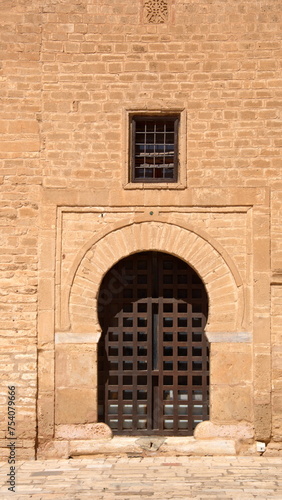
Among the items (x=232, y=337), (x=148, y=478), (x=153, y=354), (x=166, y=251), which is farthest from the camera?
(x=153, y=354)

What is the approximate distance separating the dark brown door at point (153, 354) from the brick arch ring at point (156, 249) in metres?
0.31

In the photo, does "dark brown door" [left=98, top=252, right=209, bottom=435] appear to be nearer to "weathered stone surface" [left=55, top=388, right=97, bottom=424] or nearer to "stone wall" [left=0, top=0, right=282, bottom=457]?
"weathered stone surface" [left=55, top=388, right=97, bottom=424]

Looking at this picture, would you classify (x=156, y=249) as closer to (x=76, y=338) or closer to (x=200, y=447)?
(x=76, y=338)

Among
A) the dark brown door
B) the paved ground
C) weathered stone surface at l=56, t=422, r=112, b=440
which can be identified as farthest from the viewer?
the dark brown door

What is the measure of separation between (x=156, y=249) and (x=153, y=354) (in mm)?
1309

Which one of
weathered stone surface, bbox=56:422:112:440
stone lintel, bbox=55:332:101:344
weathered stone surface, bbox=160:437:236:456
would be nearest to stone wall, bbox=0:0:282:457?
stone lintel, bbox=55:332:101:344

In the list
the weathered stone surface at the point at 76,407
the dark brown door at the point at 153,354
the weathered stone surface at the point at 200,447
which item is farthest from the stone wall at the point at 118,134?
the weathered stone surface at the point at 200,447

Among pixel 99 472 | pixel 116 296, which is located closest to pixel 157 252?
pixel 116 296

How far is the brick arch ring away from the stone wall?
76 mm

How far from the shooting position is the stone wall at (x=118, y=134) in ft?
28.7

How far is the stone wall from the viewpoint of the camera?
8.74 metres

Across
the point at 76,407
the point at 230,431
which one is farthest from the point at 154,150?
the point at 230,431

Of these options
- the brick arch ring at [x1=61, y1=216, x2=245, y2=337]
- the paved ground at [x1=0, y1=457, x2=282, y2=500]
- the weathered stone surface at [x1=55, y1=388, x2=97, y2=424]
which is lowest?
the paved ground at [x1=0, y1=457, x2=282, y2=500]

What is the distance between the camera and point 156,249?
28.8 feet
